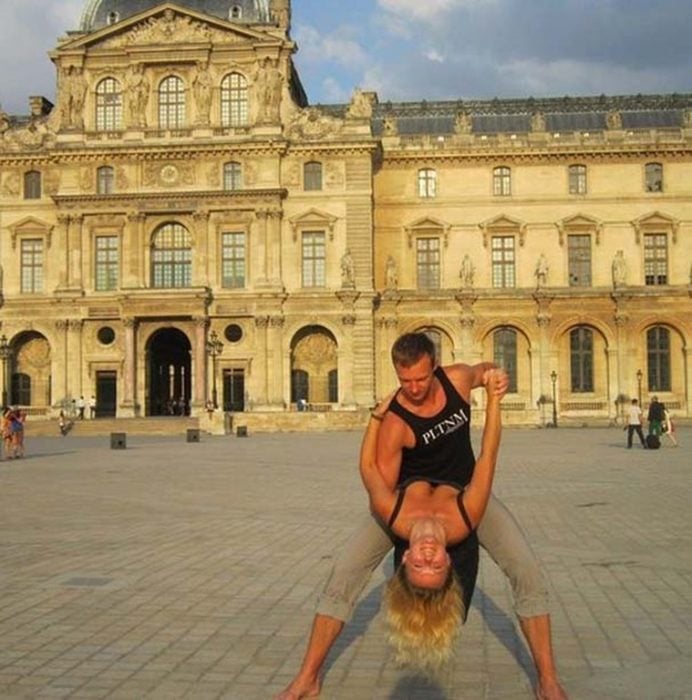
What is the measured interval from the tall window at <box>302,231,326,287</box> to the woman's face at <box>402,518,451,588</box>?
53.7m

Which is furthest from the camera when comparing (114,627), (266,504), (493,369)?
(266,504)

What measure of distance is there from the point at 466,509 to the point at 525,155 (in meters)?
58.0

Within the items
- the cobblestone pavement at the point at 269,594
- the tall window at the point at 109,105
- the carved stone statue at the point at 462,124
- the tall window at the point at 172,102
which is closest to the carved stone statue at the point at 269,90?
the tall window at the point at 172,102

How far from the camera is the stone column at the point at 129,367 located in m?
57.9

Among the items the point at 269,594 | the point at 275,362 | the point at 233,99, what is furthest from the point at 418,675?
the point at 233,99

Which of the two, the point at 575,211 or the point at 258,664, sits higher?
the point at 575,211

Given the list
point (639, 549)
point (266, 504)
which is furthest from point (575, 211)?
point (639, 549)

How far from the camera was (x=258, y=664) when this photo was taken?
800 cm

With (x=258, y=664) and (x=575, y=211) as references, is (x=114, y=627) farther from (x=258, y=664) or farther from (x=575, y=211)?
(x=575, y=211)

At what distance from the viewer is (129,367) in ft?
191

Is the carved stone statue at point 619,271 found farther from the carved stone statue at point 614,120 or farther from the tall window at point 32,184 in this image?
the tall window at point 32,184

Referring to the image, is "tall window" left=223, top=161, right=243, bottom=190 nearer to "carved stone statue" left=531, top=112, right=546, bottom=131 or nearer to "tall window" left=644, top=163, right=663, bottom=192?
"carved stone statue" left=531, top=112, right=546, bottom=131

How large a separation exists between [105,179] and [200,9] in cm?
1058

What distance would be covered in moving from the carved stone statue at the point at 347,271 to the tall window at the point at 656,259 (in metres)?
16.4
